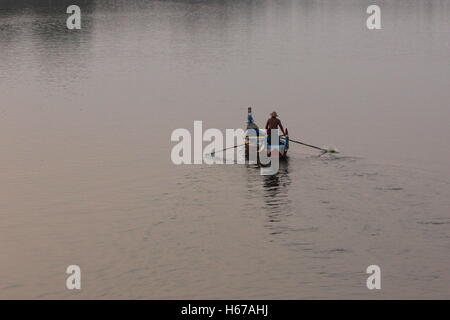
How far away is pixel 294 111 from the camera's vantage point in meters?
72.9

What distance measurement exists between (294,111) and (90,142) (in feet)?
59.7

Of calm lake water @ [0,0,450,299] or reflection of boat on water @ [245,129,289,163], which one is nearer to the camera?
calm lake water @ [0,0,450,299]

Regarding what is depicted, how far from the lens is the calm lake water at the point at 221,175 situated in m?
38.4

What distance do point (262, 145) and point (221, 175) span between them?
554 centimetres

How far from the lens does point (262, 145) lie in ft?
184

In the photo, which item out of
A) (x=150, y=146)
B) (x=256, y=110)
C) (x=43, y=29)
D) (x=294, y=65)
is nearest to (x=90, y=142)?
(x=150, y=146)

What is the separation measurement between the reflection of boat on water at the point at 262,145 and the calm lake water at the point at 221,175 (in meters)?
1.06

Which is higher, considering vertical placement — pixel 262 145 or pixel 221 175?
pixel 262 145

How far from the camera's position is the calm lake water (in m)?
38.4

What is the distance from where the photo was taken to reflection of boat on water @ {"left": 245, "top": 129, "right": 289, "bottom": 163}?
53.8 m

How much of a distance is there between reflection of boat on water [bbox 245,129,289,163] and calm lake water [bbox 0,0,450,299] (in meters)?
1.06

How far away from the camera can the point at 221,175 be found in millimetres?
51500

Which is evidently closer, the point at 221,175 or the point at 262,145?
the point at 221,175

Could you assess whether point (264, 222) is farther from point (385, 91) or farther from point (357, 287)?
point (385, 91)
